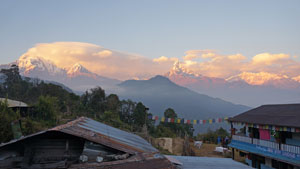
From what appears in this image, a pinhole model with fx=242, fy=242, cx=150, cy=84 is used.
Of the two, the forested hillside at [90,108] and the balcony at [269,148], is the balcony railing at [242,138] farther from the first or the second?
the forested hillside at [90,108]

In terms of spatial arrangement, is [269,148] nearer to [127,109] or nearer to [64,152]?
[64,152]

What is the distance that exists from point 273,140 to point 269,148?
147cm

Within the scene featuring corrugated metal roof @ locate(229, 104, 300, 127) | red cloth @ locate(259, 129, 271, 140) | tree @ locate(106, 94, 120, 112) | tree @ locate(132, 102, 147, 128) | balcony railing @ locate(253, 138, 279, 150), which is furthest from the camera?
tree @ locate(106, 94, 120, 112)

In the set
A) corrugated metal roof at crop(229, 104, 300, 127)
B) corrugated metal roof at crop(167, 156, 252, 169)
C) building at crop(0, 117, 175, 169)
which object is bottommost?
corrugated metal roof at crop(167, 156, 252, 169)

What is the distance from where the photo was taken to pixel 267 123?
16.1 meters

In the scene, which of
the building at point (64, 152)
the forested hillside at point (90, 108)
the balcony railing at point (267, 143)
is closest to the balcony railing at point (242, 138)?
the balcony railing at point (267, 143)

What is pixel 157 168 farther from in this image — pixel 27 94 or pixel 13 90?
pixel 13 90

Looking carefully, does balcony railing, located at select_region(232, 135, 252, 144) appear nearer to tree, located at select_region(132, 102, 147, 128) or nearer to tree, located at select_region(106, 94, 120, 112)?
tree, located at select_region(132, 102, 147, 128)

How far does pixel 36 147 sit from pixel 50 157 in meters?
0.38

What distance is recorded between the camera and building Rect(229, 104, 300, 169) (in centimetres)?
1409

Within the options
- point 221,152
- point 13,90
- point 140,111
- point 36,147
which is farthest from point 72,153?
point 13,90

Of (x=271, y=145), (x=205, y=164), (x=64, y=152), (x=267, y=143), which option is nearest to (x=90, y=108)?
(x=267, y=143)

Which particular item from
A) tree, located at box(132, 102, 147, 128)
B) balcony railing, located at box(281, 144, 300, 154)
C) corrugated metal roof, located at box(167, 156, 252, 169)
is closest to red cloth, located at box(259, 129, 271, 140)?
balcony railing, located at box(281, 144, 300, 154)

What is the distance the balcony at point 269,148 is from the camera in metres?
13.7
